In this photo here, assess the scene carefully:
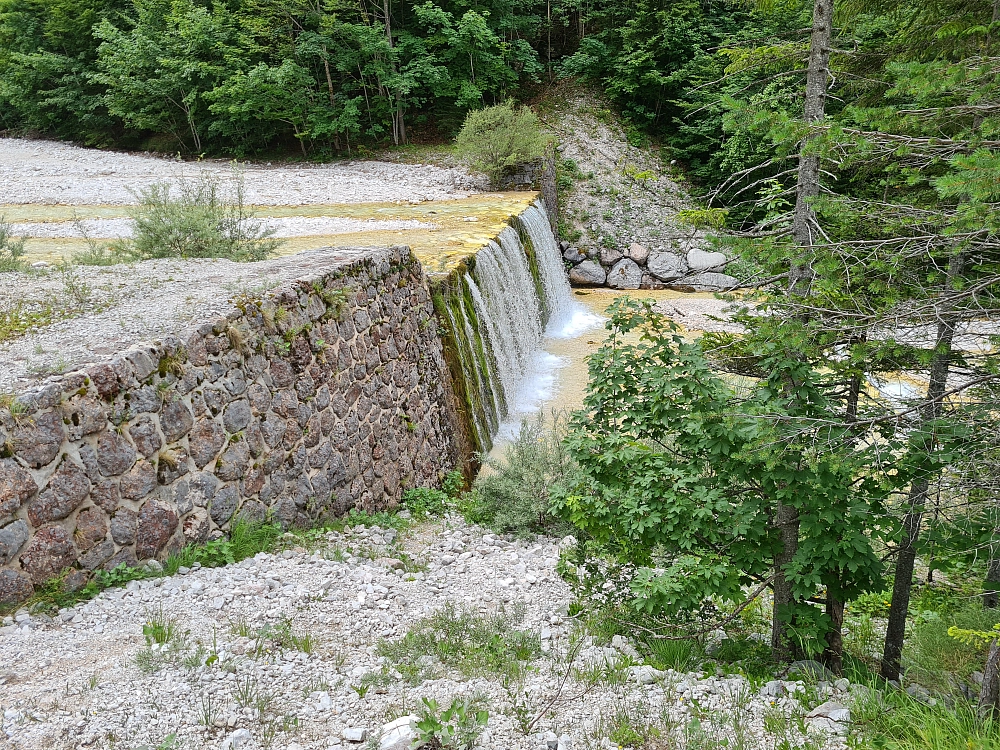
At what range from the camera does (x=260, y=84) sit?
56.6 ft

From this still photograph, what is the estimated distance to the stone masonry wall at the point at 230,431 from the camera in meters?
3.37

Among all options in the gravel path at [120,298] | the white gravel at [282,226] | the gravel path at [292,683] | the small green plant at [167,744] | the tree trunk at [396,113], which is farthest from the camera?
the tree trunk at [396,113]

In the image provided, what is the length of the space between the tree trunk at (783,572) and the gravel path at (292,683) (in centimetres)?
42

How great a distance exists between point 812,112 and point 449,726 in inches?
127

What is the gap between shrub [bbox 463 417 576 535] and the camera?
5.64m

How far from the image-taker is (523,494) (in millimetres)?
5676

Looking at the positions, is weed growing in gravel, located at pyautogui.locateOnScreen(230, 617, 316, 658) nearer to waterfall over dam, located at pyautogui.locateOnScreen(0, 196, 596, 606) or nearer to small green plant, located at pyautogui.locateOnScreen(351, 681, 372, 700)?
small green plant, located at pyautogui.locateOnScreen(351, 681, 372, 700)

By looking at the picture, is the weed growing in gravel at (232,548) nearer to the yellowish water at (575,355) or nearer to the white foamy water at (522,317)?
the yellowish water at (575,355)

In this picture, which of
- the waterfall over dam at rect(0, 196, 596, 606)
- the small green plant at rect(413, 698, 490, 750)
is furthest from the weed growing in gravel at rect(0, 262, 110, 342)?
the small green plant at rect(413, 698, 490, 750)

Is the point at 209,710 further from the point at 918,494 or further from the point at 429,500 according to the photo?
the point at 429,500

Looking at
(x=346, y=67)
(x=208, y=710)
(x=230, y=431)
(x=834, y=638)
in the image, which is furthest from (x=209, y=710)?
(x=346, y=67)

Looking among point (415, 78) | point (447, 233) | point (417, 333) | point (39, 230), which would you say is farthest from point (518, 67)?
point (417, 333)

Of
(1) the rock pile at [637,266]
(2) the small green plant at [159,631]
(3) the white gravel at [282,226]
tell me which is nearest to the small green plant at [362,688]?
(2) the small green plant at [159,631]

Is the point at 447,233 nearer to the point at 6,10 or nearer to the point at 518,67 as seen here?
the point at 518,67
